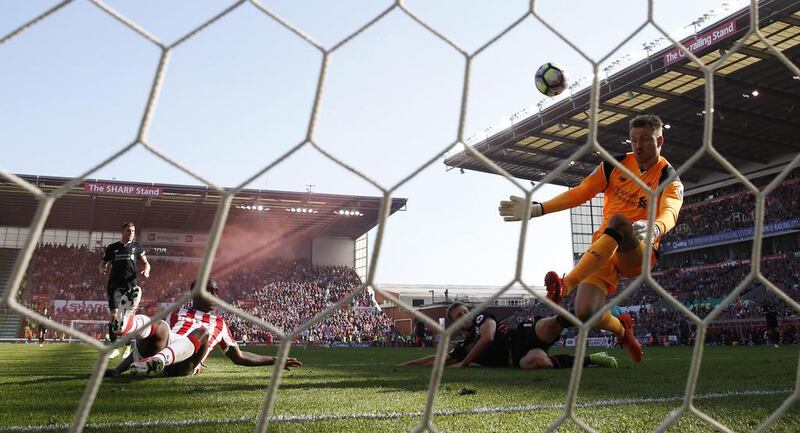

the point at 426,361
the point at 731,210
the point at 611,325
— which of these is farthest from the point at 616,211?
the point at 731,210

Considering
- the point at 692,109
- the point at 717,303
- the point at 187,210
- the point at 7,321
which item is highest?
the point at 692,109

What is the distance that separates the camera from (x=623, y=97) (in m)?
18.2

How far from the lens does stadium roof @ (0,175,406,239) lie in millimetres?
22047

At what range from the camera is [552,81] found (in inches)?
167

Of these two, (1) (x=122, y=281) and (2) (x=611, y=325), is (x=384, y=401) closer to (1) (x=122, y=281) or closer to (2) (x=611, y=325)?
(2) (x=611, y=325)

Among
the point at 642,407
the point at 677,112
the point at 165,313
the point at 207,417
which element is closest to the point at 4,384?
the point at 207,417

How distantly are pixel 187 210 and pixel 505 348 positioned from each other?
2327cm

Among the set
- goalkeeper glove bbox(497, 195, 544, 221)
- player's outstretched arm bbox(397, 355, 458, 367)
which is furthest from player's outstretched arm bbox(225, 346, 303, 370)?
goalkeeper glove bbox(497, 195, 544, 221)

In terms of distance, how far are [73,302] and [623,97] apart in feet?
65.7

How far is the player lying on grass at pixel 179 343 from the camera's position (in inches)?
131

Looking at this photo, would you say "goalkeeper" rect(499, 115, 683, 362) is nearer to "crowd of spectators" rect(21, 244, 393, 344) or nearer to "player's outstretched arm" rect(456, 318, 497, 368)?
"player's outstretched arm" rect(456, 318, 497, 368)

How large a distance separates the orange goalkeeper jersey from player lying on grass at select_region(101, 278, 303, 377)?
202 centimetres

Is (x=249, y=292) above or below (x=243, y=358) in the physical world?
above

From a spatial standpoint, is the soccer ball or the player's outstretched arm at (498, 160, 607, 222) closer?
the player's outstretched arm at (498, 160, 607, 222)
